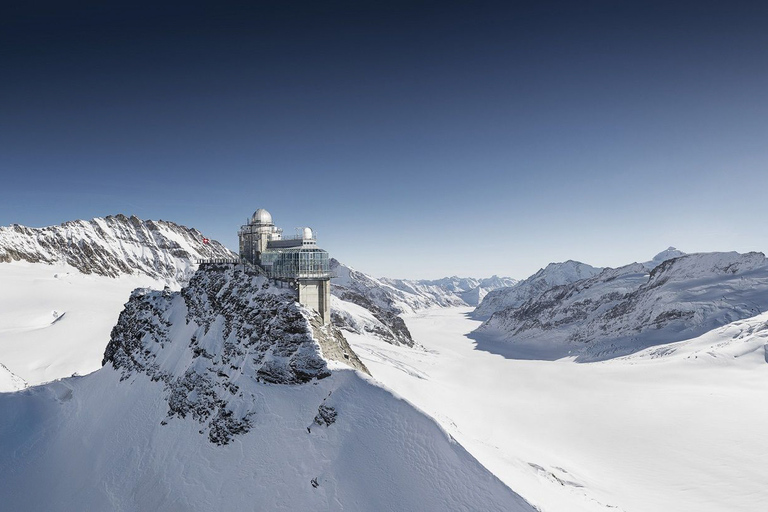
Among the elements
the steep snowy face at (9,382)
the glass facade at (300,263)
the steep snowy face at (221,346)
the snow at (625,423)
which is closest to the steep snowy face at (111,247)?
the steep snowy face at (9,382)

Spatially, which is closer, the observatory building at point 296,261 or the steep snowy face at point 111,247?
the observatory building at point 296,261

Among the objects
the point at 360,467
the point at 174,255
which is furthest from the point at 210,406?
the point at 174,255

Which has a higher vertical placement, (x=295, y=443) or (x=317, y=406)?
(x=317, y=406)

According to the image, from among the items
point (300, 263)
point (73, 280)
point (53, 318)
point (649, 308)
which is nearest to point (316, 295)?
point (300, 263)

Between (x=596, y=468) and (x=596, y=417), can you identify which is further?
(x=596, y=417)

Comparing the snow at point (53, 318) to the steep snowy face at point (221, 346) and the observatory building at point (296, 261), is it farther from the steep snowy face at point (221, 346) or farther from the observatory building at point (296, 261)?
the observatory building at point (296, 261)

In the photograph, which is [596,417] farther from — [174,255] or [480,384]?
[174,255]

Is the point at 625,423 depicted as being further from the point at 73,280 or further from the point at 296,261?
the point at 73,280
